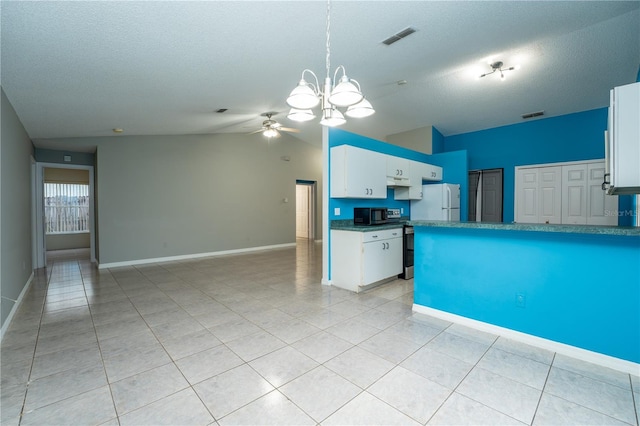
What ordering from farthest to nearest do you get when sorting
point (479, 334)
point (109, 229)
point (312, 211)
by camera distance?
point (312, 211) → point (109, 229) → point (479, 334)

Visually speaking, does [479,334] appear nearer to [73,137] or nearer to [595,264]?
[595,264]

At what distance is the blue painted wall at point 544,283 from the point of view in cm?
215

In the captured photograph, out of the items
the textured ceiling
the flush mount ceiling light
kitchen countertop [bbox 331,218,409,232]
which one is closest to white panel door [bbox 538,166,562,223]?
the textured ceiling

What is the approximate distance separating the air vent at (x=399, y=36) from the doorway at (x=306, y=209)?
256 inches

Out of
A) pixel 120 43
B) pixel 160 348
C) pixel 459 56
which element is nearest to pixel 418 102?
pixel 459 56

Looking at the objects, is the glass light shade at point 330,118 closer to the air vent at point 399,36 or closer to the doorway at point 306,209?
the air vent at point 399,36

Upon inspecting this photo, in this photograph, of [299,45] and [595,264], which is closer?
[595,264]

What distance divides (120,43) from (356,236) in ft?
10.8

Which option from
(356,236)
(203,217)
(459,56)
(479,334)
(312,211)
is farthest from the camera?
(312,211)

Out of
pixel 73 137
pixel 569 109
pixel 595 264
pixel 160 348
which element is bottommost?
pixel 160 348

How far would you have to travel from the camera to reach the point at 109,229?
5.82 metres

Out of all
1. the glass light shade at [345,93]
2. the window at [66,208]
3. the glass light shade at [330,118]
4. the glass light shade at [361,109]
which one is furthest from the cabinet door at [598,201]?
the window at [66,208]

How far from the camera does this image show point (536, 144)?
19.2 feet

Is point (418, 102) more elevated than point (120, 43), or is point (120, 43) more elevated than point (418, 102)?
point (418, 102)
